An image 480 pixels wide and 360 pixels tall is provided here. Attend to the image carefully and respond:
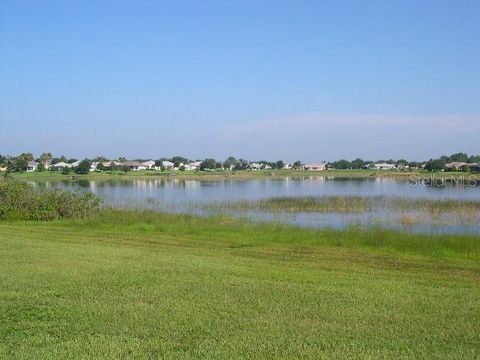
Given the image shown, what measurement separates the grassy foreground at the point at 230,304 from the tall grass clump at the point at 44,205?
1339cm

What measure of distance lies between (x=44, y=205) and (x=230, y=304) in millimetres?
21874

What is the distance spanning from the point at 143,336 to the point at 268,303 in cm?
212

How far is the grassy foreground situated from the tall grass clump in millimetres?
13393

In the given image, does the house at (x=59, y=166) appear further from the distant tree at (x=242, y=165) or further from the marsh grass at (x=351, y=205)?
the marsh grass at (x=351, y=205)

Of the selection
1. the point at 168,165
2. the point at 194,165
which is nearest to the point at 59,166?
the point at 168,165

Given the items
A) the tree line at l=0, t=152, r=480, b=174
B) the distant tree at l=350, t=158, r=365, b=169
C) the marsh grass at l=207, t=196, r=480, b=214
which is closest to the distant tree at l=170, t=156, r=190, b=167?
the tree line at l=0, t=152, r=480, b=174

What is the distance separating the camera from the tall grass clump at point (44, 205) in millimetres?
27062

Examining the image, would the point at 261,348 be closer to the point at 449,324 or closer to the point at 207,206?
the point at 449,324

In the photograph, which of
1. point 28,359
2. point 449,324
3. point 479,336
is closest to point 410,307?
point 449,324

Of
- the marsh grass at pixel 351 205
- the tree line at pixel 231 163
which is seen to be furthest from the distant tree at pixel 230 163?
the marsh grass at pixel 351 205

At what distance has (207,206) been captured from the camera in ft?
116

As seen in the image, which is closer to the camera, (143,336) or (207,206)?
(143,336)

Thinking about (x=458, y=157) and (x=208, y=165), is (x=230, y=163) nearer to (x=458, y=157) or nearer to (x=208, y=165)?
(x=208, y=165)

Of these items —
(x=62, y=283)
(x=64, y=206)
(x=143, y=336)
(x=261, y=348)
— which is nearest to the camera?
(x=261, y=348)
